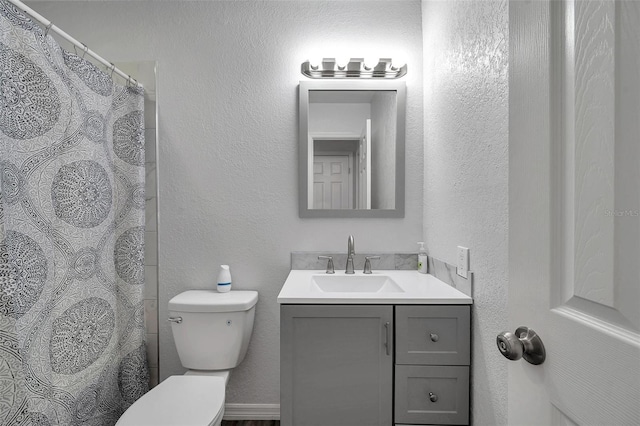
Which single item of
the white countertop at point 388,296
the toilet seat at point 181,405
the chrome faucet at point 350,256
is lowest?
the toilet seat at point 181,405

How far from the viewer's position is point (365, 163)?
191 cm

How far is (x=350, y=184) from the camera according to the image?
1.92 metres

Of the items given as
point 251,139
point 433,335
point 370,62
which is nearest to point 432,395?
point 433,335

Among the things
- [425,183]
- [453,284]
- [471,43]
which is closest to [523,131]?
[471,43]

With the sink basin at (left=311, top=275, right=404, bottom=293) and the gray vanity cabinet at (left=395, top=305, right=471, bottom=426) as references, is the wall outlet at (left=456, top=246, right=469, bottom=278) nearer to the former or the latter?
the gray vanity cabinet at (left=395, top=305, right=471, bottom=426)

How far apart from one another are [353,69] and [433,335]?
1405mm

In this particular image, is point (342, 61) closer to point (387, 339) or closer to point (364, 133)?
point (364, 133)

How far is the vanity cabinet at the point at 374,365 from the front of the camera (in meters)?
1.30

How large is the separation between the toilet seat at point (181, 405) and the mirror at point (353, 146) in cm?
97

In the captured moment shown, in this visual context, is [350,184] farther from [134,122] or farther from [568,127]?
[568,127]

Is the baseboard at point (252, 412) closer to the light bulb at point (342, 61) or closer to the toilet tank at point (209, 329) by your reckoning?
the toilet tank at point (209, 329)

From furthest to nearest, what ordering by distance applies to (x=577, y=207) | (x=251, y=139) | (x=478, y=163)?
(x=251, y=139)
(x=478, y=163)
(x=577, y=207)

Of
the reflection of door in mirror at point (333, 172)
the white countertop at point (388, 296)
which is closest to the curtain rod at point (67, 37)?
the reflection of door in mirror at point (333, 172)

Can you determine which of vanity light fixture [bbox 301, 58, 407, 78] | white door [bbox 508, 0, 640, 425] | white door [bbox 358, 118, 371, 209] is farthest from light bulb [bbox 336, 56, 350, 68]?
white door [bbox 508, 0, 640, 425]
